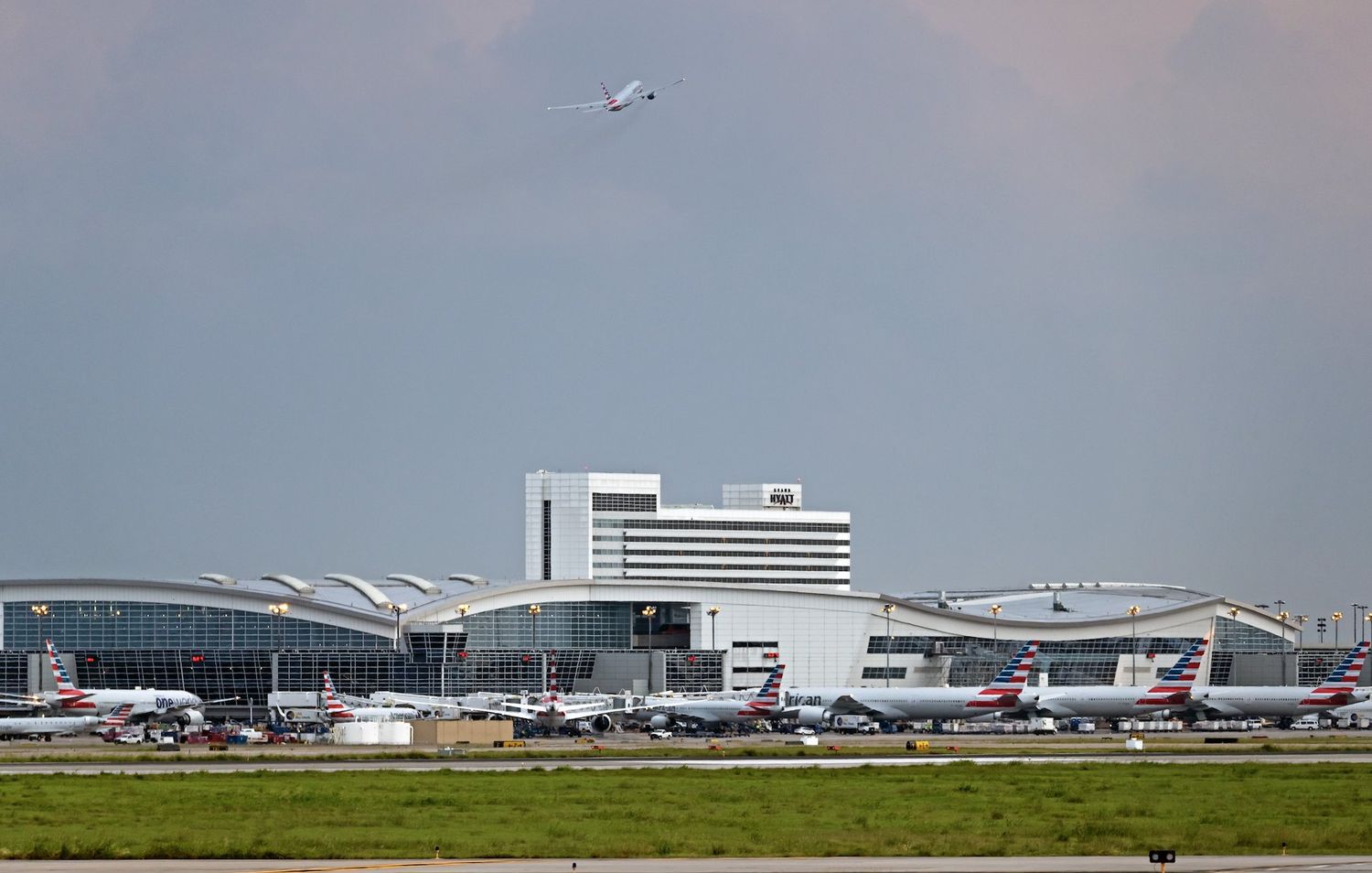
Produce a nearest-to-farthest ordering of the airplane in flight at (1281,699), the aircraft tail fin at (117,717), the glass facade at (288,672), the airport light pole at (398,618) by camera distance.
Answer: the aircraft tail fin at (117,717) → the airplane in flight at (1281,699) → the airport light pole at (398,618) → the glass facade at (288,672)

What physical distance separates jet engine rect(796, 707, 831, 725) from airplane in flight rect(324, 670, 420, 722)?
1166 inches

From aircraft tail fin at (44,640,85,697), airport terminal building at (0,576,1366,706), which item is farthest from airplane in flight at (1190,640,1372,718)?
aircraft tail fin at (44,640,85,697)

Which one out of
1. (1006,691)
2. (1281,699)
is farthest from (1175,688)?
(1006,691)

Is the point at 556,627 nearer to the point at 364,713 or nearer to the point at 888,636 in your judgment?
the point at 888,636

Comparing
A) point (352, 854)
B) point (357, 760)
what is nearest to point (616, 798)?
point (352, 854)

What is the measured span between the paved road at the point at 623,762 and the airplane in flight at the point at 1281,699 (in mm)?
47576

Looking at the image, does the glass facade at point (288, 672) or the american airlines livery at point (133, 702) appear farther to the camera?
the glass facade at point (288, 672)

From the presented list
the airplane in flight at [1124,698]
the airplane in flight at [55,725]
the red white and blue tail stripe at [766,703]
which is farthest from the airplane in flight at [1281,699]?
the airplane in flight at [55,725]

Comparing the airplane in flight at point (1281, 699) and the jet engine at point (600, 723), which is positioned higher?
the airplane in flight at point (1281, 699)

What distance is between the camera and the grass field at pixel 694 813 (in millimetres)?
39656

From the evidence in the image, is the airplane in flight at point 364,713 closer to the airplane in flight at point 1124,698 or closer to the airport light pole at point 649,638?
the airport light pole at point 649,638

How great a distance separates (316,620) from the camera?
180000 millimetres

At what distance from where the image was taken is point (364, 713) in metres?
132

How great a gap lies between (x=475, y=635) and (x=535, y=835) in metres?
141
